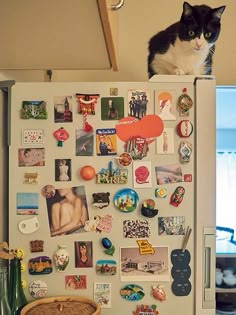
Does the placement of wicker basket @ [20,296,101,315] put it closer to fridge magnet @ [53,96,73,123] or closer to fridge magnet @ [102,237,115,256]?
fridge magnet @ [102,237,115,256]

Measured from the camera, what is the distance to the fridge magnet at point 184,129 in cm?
118

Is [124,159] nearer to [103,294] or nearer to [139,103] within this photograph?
[139,103]

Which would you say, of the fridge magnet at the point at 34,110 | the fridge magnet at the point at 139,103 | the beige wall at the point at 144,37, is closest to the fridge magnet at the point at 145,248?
the fridge magnet at the point at 139,103

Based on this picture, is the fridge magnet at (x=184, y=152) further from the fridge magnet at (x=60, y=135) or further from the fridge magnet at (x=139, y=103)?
the fridge magnet at (x=60, y=135)

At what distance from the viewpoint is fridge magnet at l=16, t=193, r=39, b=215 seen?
118 centimetres

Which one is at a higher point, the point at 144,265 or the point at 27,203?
the point at 27,203

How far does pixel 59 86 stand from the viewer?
3.95 feet

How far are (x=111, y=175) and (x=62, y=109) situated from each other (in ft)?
0.82

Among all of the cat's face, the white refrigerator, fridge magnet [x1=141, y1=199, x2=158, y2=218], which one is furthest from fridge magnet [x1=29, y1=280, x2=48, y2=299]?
the cat's face

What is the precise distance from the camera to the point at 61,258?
1.17 m

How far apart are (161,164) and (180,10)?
995 millimetres

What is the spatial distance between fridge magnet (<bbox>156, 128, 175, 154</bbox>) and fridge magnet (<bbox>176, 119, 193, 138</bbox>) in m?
0.02

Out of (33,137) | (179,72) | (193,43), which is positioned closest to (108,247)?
(33,137)

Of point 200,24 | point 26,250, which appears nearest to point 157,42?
point 200,24
